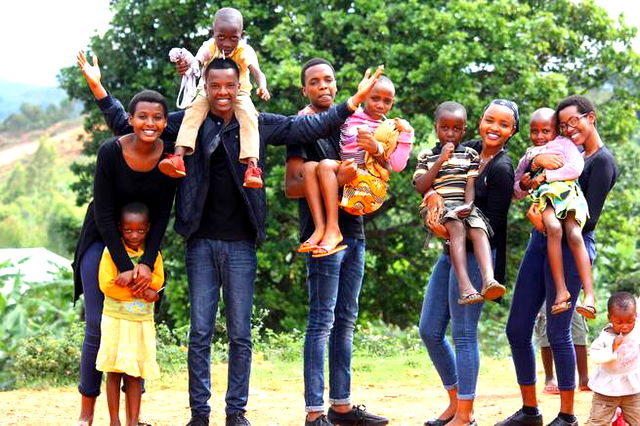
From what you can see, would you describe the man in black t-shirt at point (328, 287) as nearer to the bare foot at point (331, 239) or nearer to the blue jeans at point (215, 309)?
the bare foot at point (331, 239)

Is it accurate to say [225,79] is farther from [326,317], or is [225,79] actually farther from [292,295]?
[292,295]

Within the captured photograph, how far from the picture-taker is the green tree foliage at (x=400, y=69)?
13.1 meters

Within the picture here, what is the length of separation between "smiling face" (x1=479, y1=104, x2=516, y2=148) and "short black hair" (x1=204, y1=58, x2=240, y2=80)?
1432mm

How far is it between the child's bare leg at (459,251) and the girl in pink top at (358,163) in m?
0.49

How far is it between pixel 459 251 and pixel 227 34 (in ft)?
6.19

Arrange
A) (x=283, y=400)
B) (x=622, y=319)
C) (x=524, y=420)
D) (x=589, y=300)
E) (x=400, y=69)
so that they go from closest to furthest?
(x=622, y=319), (x=589, y=300), (x=524, y=420), (x=283, y=400), (x=400, y=69)

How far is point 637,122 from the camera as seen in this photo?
14805 mm

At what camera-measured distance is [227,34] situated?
572 centimetres

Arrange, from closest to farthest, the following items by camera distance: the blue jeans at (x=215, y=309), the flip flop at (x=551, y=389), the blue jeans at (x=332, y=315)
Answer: the blue jeans at (x=215, y=309) < the blue jeans at (x=332, y=315) < the flip flop at (x=551, y=389)

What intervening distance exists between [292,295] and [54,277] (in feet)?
13.1

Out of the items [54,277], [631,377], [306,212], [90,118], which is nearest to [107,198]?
[306,212]

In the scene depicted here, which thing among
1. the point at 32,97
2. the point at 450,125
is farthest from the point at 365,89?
the point at 32,97

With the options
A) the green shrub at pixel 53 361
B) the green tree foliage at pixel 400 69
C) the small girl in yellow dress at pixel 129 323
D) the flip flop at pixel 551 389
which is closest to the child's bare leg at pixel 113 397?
the small girl in yellow dress at pixel 129 323

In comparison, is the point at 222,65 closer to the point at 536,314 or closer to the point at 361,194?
the point at 361,194
